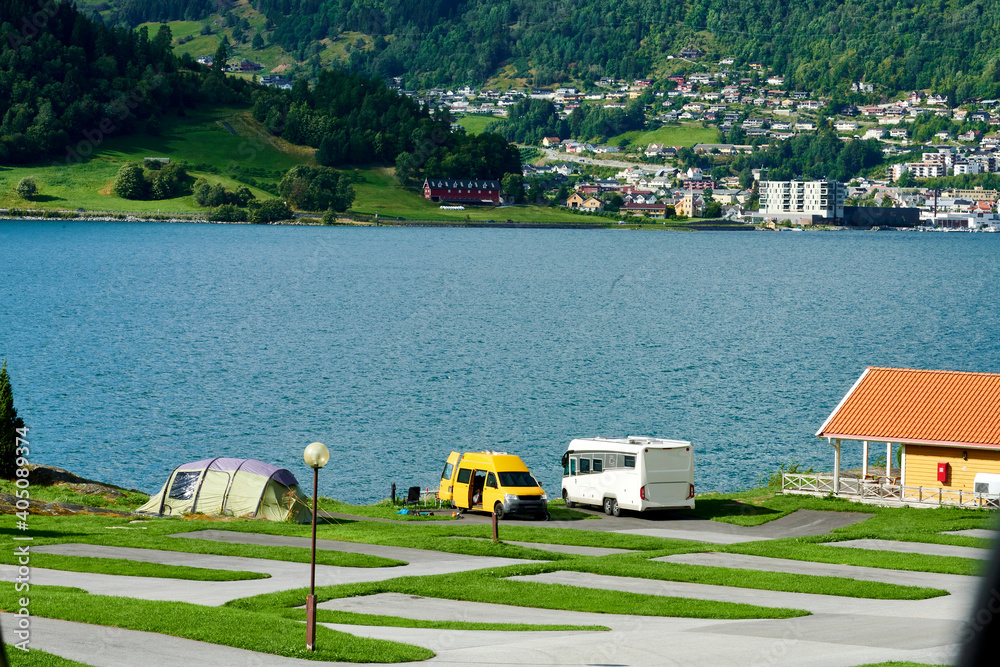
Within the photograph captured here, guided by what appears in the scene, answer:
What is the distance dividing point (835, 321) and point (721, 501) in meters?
92.1

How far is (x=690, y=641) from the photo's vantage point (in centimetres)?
2017

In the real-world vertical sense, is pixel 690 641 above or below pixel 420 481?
above

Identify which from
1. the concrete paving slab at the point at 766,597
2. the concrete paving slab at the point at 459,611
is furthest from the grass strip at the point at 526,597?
the concrete paving slab at the point at 766,597

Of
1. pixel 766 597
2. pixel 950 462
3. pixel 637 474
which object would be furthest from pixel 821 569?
pixel 950 462

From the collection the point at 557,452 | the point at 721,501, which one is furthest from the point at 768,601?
the point at 557,452

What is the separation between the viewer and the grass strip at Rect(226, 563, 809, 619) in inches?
913

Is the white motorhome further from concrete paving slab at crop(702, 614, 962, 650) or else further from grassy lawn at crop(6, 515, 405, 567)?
concrete paving slab at crop(702, 614, 962, 650)

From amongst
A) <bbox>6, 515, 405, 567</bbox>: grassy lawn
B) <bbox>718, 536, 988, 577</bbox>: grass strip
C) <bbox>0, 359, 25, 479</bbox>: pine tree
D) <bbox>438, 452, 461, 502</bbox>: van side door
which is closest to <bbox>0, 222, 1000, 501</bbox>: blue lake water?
<bbox>438, 452, 461, 502</bbox>: van side door

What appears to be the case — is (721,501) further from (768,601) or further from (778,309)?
(778,309)

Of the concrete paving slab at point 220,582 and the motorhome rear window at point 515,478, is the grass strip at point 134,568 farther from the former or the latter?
the motorhome rear window at point 515,478

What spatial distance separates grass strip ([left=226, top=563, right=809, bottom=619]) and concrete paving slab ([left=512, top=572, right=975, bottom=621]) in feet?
2.18

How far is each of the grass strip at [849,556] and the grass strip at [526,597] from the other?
695cm

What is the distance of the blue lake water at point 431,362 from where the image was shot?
5788 cm

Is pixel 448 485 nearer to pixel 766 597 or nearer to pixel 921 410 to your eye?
pixel 921 410
